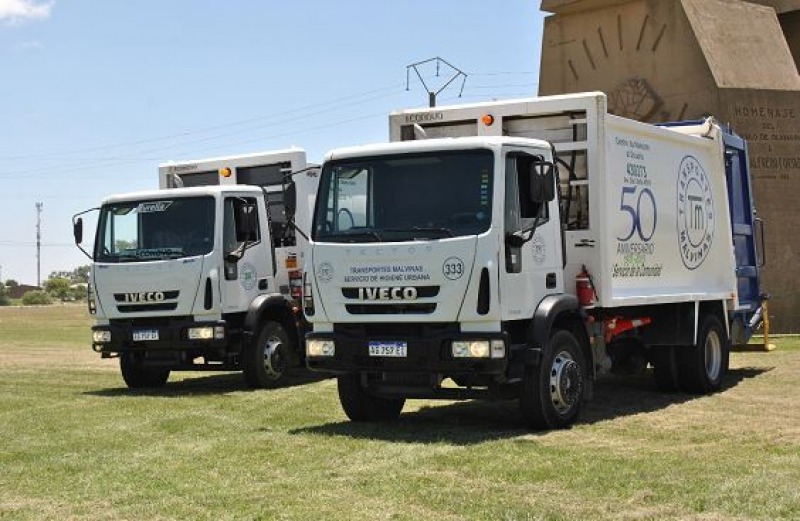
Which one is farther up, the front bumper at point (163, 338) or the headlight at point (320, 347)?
the front bumper at point (163, 338)

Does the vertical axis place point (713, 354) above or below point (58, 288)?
below

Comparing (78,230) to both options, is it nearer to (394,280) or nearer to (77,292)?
(394,280)

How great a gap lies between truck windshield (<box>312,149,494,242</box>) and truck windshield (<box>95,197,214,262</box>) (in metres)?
4.40

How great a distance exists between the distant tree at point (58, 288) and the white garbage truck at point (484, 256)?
105m

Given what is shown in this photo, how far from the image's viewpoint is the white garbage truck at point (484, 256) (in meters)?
9.64

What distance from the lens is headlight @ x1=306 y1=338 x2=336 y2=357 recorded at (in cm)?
1020

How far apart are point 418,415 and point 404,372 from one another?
6.52 feet

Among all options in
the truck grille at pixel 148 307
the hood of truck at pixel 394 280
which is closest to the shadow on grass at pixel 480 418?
the hood of truck at pixel 394 280

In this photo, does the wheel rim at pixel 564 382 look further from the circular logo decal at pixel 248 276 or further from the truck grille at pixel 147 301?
the truck grille at pixel 147 301

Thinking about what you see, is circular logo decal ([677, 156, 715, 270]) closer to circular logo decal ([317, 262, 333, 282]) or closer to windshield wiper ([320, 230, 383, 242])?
windshield wiper ([320, 230, 383, 242])

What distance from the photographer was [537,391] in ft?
32.7

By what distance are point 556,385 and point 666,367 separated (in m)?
3.46

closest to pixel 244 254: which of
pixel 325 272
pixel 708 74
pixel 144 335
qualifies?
pixel 144 335

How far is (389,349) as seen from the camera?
989cm
